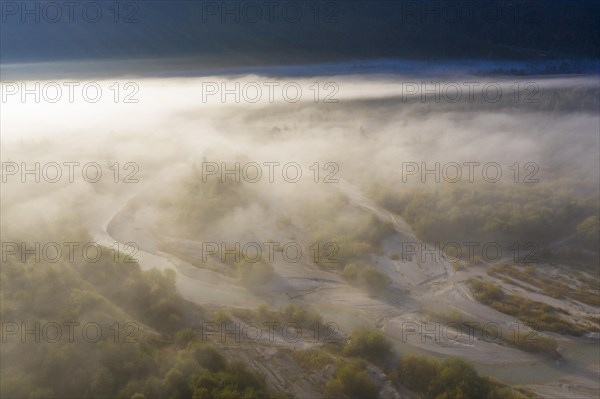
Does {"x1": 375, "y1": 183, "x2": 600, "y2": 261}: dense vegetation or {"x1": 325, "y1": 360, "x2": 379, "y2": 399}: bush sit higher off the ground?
{"x1": 375, "y1": 183, "x2": 600, "y2": 261}: dense vegetation

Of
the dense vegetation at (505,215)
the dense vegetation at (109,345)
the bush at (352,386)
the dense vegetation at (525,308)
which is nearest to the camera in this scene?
the dense vegetation at (109,345)

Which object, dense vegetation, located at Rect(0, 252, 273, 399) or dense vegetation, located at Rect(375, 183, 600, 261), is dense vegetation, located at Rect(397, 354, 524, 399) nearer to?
dense vegetation, located at Rect(0, 252, 273, 399)

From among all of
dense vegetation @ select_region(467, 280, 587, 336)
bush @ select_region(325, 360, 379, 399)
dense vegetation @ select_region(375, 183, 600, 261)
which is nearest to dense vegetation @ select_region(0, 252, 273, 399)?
bush @ select_region(325, 360, 379, 399)

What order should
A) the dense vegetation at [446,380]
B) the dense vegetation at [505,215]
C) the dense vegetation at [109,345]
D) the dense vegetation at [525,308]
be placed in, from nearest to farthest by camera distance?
the dense vegetation at [109,345] → the dense vegetation at [446,380] → the dense vegetation at [525,308] → the dense vegetation at [505,215]

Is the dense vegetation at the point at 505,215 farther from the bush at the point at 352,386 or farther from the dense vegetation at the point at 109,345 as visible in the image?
the dense vegetation at the point at 109,345

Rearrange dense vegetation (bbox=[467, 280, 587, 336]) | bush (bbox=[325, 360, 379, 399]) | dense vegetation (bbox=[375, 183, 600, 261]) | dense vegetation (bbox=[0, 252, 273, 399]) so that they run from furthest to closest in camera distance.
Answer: dense vegetation (bbox=[375, 183, 600, 261]) → dense vegetation (bbox=[467, 280, 587, 336]) → bush (bbox=[325, 360, 379, 399]) → dense vegetation (bbox=[0, 252, 273, 399])

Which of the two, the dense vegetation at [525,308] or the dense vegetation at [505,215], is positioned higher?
the dense vegetation at [505,215]

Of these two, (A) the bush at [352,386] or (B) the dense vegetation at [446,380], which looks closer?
(B) the dense vegetation at [446,380]

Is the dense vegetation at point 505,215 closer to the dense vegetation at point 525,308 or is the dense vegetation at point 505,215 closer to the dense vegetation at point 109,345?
the dense vegetation at point 525,308

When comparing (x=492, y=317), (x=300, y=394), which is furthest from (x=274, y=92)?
(x=300, y=394)

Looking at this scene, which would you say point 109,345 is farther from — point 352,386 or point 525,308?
point 525,308

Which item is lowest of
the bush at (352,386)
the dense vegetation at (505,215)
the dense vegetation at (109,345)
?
the bush at (352,386)

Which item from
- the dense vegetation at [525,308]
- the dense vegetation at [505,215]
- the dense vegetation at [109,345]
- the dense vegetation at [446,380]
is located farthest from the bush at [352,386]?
the dense vegetation at [505,215]
